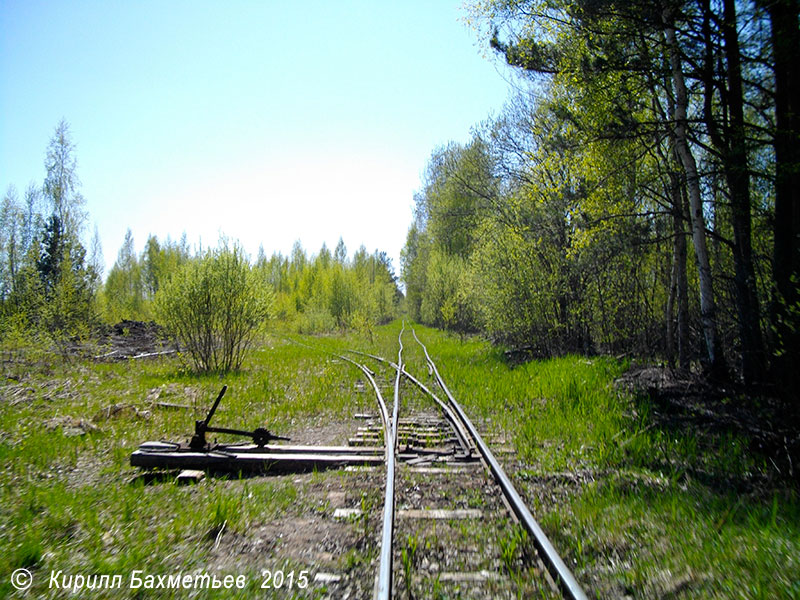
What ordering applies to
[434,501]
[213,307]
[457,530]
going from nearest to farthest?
1. [457,530]
2. [434,501]
3. [213,307]

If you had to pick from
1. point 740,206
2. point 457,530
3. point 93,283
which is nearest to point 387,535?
point 457,530

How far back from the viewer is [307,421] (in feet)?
24.3

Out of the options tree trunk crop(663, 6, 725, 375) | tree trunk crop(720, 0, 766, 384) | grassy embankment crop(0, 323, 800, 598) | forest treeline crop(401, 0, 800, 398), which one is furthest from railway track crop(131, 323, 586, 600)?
tree trunk crop(720, 0, 766, 384)

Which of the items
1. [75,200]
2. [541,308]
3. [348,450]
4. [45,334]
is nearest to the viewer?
[348,450]

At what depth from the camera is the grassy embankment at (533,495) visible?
295 cm

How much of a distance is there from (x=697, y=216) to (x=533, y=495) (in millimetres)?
5462

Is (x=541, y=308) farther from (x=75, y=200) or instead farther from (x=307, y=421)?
(x=75, y=200)

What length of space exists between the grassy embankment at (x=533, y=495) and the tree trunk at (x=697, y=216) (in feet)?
4.49

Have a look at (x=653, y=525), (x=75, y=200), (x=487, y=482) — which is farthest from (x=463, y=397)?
(x=75, y=200)

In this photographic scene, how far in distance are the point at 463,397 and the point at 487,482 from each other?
3.96 meters

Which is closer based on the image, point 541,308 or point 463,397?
point 463,397

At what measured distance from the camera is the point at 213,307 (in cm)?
1265

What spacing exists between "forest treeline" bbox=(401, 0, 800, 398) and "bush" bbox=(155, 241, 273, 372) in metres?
7.41

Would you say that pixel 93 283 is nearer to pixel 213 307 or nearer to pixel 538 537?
pixel 213 307
